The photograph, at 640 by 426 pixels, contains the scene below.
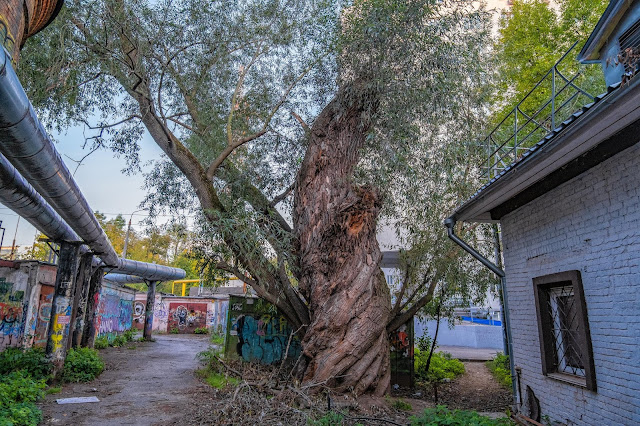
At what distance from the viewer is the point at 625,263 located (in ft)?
14.4

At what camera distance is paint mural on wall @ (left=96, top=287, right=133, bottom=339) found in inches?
746

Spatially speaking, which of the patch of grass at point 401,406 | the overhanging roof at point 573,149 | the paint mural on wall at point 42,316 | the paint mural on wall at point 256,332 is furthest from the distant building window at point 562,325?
the paint mural on wall at point 42,316

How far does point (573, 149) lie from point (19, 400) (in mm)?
9608

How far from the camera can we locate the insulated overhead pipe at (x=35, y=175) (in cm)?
404

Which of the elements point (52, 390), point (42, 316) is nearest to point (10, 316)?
point (42, 316)

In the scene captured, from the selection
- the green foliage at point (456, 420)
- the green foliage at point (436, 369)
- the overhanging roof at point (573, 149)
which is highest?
the overhanging roof at point (573, 149)

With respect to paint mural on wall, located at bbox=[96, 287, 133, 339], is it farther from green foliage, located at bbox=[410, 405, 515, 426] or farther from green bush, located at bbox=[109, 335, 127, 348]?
green foliage, located at bbox=[410, 405, 515, 426]

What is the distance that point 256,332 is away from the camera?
13375 millimetres

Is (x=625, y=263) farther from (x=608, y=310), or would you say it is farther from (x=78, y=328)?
(x=78, y=328)

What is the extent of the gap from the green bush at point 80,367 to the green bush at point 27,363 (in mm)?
549

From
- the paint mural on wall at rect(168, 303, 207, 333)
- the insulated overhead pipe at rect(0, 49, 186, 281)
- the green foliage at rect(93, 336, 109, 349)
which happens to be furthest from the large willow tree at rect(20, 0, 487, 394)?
the paint mural on wall at rect(168, 303, 207, 333)

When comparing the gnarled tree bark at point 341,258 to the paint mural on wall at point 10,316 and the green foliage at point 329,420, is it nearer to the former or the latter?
the green foliage at point 329,420

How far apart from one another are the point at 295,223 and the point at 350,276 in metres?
2.02

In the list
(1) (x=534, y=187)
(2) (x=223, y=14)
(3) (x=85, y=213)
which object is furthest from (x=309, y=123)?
(1) (x=534, y=187)
